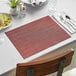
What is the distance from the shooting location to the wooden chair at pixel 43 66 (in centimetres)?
90

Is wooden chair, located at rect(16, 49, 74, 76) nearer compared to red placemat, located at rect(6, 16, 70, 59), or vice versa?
wooden chair, located at rect(16, 49, 74, 76)

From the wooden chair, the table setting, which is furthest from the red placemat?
the wooden chair

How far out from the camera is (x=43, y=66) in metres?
0.93

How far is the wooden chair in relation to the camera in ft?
2.94

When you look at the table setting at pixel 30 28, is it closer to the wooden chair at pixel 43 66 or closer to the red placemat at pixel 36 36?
the red placemat at pixel 36 36

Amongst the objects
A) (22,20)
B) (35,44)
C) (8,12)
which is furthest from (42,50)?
(8,12)

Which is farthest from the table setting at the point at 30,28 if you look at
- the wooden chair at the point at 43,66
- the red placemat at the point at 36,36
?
the wooden chair at the point at 43,66

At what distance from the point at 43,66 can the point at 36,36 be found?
0.31m

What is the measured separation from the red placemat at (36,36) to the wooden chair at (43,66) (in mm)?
155

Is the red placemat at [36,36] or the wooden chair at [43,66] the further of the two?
the red placemat at [36,36]

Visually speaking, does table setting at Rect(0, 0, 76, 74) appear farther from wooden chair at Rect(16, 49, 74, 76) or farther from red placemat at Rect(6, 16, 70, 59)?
wooden chair at Rect(16, 49, 74, 76)

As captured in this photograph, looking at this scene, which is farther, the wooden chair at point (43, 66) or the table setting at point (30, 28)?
the table setting at point (30, 28)

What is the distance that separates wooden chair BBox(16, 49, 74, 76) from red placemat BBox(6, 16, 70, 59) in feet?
0.51

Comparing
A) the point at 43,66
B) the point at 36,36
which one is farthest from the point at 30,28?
the point at 43,66
